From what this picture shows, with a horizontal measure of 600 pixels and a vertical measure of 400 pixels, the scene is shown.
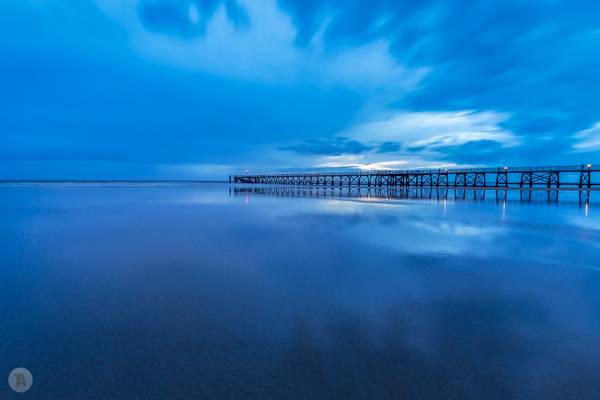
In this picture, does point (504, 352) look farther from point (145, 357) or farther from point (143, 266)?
point (143, 266)

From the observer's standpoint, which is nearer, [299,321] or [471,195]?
[299,321]

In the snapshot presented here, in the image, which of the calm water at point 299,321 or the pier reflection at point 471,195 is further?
the pier reflection at point 471,195

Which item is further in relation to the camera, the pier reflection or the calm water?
the pier reflection

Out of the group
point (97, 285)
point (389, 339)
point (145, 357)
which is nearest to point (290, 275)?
point (389, 339)

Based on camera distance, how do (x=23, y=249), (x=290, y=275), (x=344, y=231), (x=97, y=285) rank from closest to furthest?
(x=97, y=285)
(x=290, y=275)
(x=23, y=249)
(x=344, y=231)

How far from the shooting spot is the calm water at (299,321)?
220cm

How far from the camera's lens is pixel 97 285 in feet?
13.8

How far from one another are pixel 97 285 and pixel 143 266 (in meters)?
0.94

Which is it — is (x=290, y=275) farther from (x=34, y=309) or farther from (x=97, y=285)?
(x=34, y=309)

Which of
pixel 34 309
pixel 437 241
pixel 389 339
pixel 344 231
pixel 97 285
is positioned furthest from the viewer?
pixel 344 231

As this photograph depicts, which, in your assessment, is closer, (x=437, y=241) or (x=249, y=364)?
(x=249, y=364)

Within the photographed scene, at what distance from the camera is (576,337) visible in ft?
9.52

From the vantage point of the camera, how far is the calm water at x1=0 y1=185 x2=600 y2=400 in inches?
86.7

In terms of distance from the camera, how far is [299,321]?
3154mm
